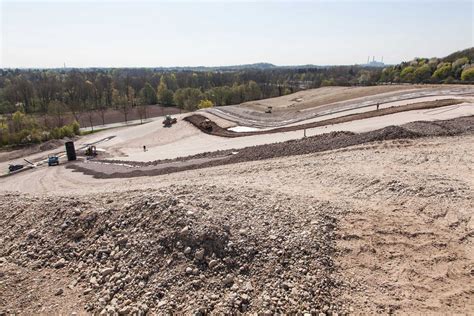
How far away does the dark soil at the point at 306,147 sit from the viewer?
18219mm

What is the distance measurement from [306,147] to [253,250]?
1256 centimetres

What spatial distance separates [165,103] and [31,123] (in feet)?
145

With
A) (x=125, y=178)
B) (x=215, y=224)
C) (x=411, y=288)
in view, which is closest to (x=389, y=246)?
(x=411, y=288)

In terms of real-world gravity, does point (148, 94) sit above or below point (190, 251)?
above

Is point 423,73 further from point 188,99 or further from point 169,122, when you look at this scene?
point 169,122

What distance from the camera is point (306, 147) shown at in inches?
777

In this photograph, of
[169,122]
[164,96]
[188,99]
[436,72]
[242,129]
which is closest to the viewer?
[242,129]

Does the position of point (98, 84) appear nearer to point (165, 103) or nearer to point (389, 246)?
point (165, 103)

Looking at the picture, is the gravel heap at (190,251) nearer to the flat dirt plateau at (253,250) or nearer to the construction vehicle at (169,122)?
the flat dirt plateau at (253,250)

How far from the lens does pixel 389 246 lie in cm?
833

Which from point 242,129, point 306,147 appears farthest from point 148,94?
point 306,147

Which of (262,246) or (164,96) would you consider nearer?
(262,246)

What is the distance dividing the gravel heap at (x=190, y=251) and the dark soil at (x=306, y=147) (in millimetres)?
9067

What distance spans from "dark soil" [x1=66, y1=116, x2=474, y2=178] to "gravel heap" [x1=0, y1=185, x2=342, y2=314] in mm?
9067
